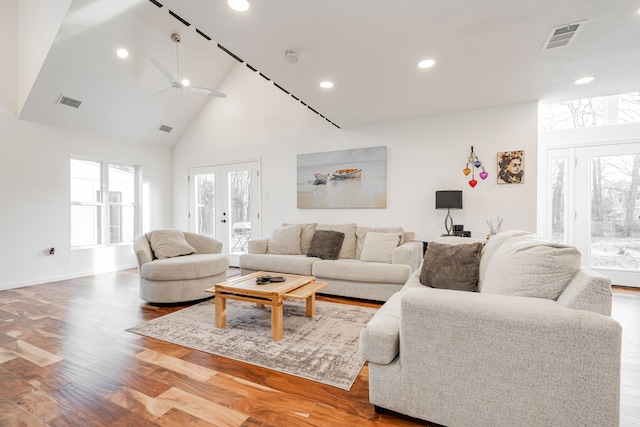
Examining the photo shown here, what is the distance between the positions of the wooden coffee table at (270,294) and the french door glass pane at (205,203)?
345cm

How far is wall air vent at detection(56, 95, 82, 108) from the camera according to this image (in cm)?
432

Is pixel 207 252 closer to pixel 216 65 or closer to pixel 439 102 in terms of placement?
pixel 216 65

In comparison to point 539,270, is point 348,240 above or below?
below

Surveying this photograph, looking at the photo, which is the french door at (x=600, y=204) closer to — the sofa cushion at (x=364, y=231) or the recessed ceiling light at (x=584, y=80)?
the recessed ceiling light at (x=584, y=80)

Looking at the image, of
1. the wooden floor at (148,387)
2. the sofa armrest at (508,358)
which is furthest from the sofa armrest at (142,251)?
the sofa armrest at (508,358)

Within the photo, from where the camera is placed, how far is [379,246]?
3.84 metres

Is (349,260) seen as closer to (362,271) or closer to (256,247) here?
(362,271)

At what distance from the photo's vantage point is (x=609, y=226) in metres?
4.29

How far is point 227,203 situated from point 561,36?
530 centimetres

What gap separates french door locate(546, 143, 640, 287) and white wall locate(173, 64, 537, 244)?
48.7 inches

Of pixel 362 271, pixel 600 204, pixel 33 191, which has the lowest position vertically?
pixel 362 271

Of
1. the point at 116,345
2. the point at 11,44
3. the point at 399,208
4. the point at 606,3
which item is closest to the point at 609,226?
the point at 399,208

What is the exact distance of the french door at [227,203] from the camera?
5.60m

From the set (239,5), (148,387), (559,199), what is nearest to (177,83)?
(239,5)
